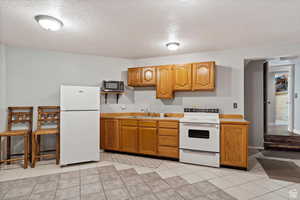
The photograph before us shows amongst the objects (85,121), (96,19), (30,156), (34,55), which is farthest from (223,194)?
(34,55)

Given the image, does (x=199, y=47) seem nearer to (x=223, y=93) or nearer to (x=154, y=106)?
(x=223, y=93)

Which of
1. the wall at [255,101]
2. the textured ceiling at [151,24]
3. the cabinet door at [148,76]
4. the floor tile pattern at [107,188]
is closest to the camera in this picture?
the textured ceiling at [151,24]

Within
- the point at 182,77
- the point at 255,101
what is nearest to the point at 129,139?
the point at 182,77

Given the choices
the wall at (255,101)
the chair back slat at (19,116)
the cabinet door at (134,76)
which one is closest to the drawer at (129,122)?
the cabinet door at (134,76)

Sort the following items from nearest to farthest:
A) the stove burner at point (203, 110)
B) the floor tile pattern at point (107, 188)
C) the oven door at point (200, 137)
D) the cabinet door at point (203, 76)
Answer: the floor tile pattern at point (107, 188) → the oven door at point (200, 137) → the cabinet door at point (203, 76) → the stove burner at point (203, 110)

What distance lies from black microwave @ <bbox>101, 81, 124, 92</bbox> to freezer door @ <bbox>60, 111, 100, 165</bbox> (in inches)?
34.5

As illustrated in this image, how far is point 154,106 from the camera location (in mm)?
4359

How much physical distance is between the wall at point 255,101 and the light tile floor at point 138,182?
4.36 ft

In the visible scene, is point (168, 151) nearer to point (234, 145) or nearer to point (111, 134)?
point (234, 145)

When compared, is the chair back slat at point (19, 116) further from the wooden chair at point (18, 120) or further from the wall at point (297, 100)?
the wall at point (297, 100)

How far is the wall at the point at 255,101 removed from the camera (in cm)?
438

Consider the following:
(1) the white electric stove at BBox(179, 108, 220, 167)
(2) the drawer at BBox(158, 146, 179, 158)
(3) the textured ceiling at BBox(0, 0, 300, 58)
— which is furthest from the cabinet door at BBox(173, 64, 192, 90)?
(2) the drawer at BBox(158, 146, 179, 158)

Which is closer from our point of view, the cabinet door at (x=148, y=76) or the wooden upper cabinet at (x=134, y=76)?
the cabinet door at (x=148, y=76)

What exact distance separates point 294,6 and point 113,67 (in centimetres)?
366
